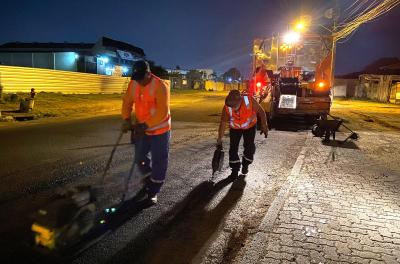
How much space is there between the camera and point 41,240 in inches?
124

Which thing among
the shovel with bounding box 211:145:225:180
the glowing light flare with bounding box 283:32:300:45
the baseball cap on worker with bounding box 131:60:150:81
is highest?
the glowing light flare with bounding box 283:32:300:45

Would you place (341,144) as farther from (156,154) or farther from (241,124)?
(156,154)

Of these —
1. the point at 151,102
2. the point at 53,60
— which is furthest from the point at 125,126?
the point at 53,60

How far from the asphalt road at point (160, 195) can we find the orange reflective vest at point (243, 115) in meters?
0.90

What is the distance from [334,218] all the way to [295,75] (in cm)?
1096

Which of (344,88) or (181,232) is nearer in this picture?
(181,232)

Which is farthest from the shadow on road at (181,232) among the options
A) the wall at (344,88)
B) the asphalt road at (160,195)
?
the wall at (344,88)

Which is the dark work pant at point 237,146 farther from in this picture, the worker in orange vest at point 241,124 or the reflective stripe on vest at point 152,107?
the reflective stripe on vest at point 152,107

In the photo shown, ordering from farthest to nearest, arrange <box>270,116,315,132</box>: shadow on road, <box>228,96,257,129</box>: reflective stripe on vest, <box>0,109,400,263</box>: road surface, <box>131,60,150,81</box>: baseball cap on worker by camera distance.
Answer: <box>270,116,315,132</box>: shadow on road
<box>228,96,257,129</box>: reflective stripe on vest
<box>131,60,150,81</box>: baseball cap on worker
<box>0,109,400,263</box>: road surface

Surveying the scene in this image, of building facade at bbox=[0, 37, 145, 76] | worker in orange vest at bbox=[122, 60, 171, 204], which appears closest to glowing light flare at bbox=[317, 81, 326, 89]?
worker in orange vest at bbox=[122, 60, 171, 204]

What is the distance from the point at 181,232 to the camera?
12.7 feet

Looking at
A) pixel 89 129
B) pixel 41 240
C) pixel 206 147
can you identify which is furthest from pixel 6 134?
pixel 41 240

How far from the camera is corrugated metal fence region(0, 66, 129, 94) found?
19406 mm

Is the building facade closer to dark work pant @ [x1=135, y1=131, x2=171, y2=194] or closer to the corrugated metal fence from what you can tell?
the corrugated metal fence
